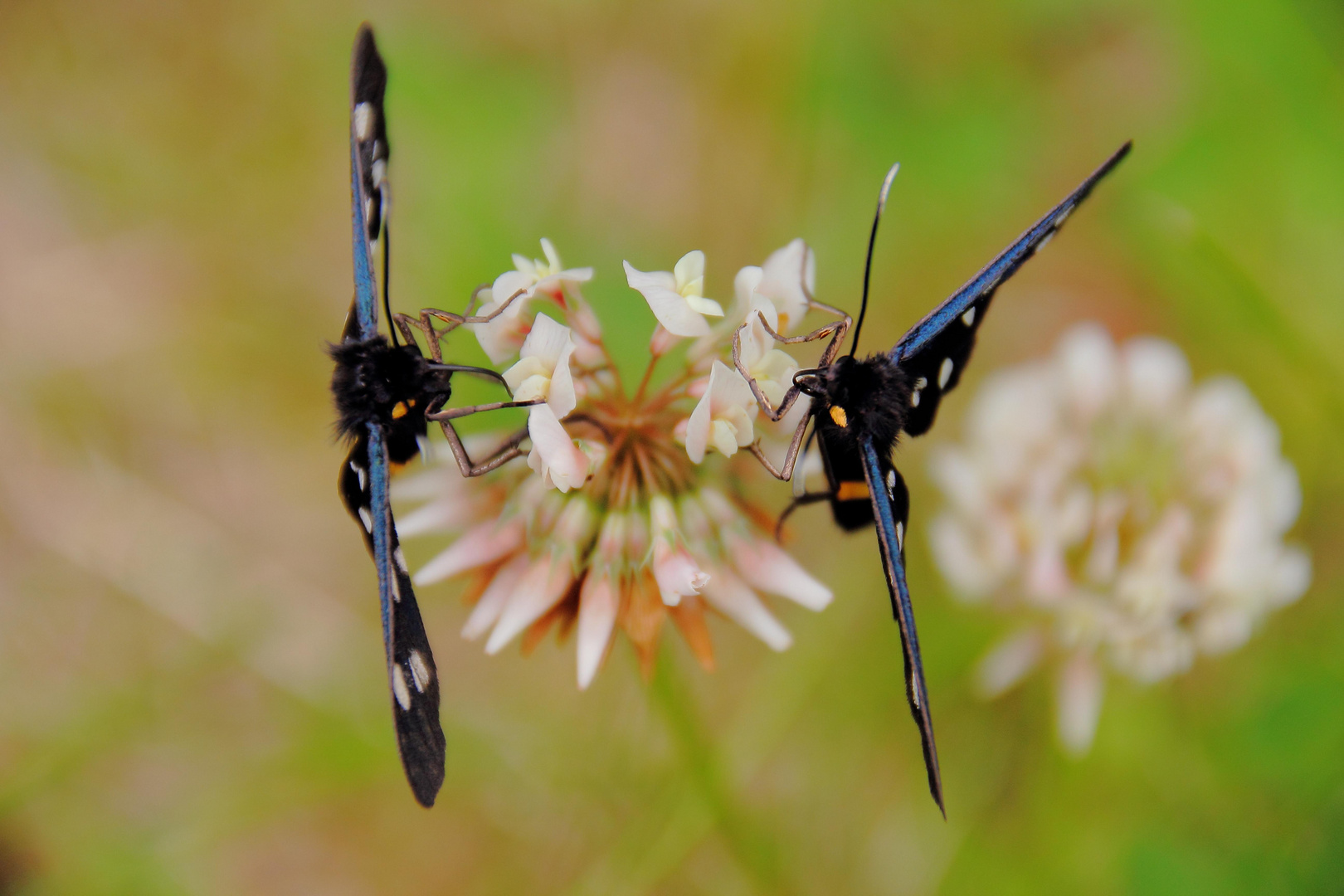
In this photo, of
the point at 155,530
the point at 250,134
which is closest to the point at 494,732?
the point at 155,530

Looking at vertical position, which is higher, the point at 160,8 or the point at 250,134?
the point at 160,8

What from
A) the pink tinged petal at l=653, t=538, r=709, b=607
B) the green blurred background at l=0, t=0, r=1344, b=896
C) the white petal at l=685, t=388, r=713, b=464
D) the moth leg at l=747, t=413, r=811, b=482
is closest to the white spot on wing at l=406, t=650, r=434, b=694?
the pink tinged petal at l=653, t=538, r=709, b=607

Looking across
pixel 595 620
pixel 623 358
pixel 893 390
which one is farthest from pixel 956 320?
pixel 623 358

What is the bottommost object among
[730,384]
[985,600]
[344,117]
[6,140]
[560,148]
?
[985,600]

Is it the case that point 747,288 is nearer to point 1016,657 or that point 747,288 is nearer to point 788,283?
point 788,283

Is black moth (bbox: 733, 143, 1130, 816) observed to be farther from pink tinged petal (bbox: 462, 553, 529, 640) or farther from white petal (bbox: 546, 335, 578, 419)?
pink tinged petal (bbox: 462, 553, 529, 640)

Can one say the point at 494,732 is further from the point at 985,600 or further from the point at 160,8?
the point at 160,8
